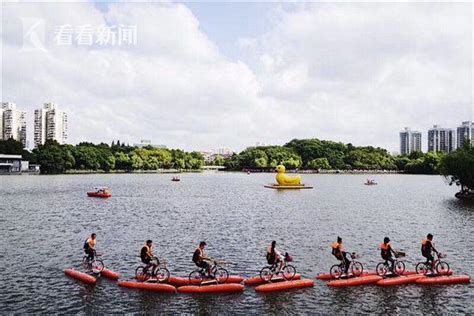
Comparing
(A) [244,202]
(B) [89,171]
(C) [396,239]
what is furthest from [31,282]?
(B) [89,171]

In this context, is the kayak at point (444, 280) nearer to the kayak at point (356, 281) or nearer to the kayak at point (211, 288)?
the kayak at point (356, 281)

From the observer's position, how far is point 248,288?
82.5 ft

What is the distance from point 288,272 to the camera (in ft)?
88.6

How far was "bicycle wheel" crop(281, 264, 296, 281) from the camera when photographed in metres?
26.0

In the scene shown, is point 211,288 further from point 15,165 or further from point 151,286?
point 15,165

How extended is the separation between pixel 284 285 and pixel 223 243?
539 inches

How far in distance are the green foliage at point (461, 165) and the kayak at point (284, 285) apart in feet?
196

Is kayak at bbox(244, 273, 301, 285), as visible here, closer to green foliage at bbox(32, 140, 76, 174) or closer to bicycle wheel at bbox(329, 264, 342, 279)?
bicycle wheel at bbox(329, 264, 342, 279)

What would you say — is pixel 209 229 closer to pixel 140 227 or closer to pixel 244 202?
pixel 140 227

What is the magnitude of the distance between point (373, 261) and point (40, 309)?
69.2 ft

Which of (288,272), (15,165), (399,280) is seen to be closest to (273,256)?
(288,272)

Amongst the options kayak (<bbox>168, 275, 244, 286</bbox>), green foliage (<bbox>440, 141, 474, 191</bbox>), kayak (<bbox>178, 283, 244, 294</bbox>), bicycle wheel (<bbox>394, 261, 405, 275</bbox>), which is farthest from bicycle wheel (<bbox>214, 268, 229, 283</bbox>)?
green foliage (<bbox>440, 141, 474, 191</bbox>)

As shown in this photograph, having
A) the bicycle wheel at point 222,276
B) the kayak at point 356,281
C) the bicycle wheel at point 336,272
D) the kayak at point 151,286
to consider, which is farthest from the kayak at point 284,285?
the kayak at point 151,286

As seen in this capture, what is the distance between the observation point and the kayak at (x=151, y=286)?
24.2 m
